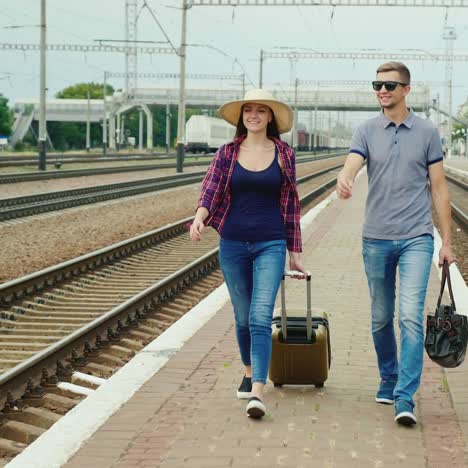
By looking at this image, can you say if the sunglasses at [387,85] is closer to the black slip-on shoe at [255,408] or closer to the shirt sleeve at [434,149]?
the shirt sleeve at [434,149]

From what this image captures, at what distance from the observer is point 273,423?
18.8 feet

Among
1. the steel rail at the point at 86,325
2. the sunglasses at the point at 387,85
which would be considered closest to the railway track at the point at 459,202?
the steel rail at the point at 86,325

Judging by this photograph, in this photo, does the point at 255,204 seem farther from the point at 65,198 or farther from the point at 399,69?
the point at 65,198

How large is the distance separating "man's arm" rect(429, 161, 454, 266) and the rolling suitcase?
0.88 metres

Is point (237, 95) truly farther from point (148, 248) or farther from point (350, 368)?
point (350, 368)

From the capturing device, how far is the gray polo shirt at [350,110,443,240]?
5.82 m

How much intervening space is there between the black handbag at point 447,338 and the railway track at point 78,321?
7.61 ft

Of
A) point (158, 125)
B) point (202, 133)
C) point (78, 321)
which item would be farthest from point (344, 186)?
point (158, 125)

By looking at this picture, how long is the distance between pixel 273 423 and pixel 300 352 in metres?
0.84

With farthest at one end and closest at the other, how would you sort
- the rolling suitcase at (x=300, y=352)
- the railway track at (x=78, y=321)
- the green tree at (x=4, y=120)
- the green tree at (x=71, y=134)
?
the green tree at (x=71, y=134) < the green tree at (x=4, y=120) < the railway track at (x=78, y=321) < the rolling suitcase at (x=300, y=352)

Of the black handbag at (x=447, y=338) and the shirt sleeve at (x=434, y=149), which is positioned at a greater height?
the shirt sleeve at (x=434, y=149)

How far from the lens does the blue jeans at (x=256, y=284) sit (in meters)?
6.00

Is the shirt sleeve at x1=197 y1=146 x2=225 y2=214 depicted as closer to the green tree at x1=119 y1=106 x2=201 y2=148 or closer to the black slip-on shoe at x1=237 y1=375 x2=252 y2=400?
the black slip-on shoe at x1=237 y1=375 x2=252 y2=400

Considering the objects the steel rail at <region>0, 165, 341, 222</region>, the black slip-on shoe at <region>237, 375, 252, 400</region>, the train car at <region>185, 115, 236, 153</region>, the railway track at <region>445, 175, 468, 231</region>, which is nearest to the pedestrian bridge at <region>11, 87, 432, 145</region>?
the train car at <region>185, 115, 236, 153</region>
